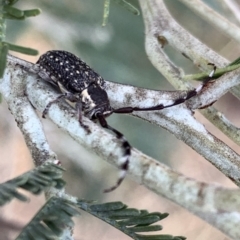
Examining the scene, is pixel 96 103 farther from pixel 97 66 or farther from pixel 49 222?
pixel 97 66

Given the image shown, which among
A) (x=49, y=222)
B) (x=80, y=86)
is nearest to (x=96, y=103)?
(x=80, y=86)

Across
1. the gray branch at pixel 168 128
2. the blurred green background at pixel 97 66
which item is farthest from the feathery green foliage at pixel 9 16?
the blurred green background at pixel 97 66

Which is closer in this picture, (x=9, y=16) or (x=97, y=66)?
(x=9, y=16)

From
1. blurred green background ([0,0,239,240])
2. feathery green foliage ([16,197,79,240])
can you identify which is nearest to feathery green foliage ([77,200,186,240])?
feathery green foliage ([16,197,79,240])

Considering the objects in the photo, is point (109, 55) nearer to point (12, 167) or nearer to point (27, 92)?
point (12, 167)

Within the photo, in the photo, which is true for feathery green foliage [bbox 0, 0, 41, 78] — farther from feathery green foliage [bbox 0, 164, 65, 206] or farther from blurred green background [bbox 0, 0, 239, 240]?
blurred green background [bbox 0, 0, 239, 240]

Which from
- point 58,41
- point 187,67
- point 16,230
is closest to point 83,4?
point 58,41

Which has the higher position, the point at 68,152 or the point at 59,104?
the point at 59,104
